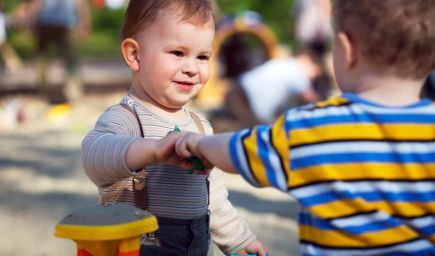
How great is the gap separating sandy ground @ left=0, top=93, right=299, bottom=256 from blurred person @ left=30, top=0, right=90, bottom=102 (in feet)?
4.70

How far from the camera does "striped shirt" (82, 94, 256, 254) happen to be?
2.04m

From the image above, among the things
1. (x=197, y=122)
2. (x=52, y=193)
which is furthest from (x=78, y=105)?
(x=197, y=122)

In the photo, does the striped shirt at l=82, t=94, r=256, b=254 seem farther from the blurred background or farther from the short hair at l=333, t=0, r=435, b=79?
the blurred background

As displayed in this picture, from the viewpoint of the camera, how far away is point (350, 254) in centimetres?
167

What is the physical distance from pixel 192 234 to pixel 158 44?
0.55m

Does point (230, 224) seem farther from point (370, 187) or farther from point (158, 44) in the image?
point (370, 187)

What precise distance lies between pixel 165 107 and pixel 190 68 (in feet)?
0.49

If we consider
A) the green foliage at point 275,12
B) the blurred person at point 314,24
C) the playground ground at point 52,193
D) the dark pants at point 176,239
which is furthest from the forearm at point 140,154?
the green foliage at point 275,12

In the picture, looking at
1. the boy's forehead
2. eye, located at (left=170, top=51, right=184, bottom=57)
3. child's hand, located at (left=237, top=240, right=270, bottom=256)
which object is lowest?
child's hand, located at (left=237, top=240, right=270, bottom=256)

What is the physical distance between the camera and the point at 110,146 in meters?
1.99

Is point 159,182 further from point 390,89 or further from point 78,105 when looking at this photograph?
point 78,105

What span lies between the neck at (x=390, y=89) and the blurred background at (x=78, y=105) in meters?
2.27

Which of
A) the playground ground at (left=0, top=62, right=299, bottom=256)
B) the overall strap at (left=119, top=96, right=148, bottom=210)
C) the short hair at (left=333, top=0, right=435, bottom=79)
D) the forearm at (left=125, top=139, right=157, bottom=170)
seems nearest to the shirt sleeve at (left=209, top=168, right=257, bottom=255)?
the overall strap at (left=119, top=96, right=148, bottom=210)

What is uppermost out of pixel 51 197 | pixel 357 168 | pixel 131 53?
pixel 131 53
